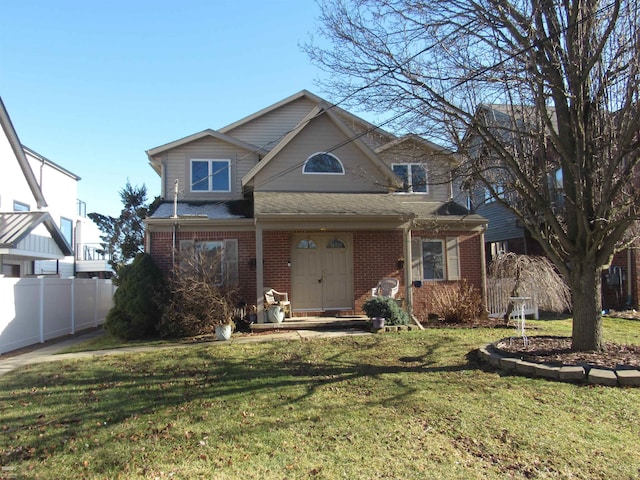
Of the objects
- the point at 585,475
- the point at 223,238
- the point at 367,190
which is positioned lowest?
the point at 585,475

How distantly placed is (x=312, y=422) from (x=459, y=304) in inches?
346

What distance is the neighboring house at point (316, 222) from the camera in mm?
12859

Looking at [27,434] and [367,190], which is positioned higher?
[367,190]

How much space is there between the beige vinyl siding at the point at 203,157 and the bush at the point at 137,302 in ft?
11.7

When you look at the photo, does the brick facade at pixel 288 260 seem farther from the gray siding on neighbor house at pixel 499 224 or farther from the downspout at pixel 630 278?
the downspout at pixel 630 278

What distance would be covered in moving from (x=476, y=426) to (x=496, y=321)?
8542mm

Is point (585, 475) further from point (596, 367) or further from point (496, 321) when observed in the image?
point (496, 321)

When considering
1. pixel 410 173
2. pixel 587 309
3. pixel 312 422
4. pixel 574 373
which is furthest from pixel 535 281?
pixel 312 422

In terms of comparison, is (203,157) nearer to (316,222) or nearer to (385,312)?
(316,222)

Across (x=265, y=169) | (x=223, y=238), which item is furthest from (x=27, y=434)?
(x=265, y=169)

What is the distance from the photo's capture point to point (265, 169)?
14047 millimetres

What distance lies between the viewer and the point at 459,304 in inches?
508

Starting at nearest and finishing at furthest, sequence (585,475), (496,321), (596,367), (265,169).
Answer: (585,475) → (596,367) → (496,321) → (265,169)

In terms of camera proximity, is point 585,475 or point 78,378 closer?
point 585,475
